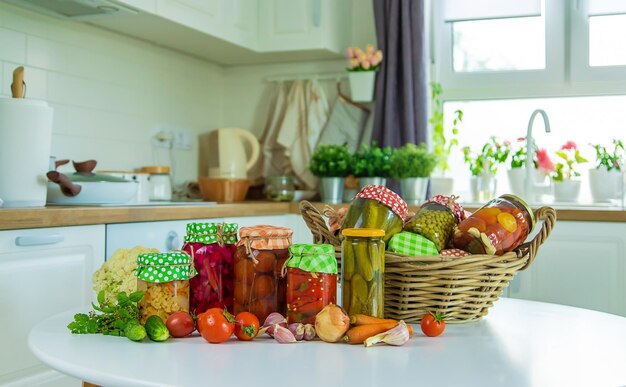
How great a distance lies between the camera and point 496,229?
1.21 metres

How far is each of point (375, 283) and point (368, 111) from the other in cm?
276

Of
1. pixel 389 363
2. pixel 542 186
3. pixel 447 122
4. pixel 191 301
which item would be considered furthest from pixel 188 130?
pixel 389 363

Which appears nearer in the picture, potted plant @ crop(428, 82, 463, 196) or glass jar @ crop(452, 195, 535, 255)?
glass jar @ crop(452, 195, 535, 255)

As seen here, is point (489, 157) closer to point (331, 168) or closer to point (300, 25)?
point (331, 168)

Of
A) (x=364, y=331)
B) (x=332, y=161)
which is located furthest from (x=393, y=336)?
(x=332, y=161)

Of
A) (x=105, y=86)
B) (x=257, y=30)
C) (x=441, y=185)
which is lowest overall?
(x=441, y=185)

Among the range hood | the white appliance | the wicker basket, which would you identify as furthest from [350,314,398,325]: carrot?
the range hood

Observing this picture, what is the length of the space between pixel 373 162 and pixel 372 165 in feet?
0.05

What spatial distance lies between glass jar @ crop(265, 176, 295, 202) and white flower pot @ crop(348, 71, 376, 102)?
1.81 ft

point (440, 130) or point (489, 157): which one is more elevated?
point (440, 130)

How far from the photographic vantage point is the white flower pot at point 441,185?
3570mm

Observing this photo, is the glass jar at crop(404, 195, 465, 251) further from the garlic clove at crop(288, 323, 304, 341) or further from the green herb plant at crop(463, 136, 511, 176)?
the green herb plant at crop(463, 136, 511, 176)

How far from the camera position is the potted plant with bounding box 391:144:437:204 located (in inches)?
130

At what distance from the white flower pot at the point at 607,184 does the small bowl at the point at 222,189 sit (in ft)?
5.35
